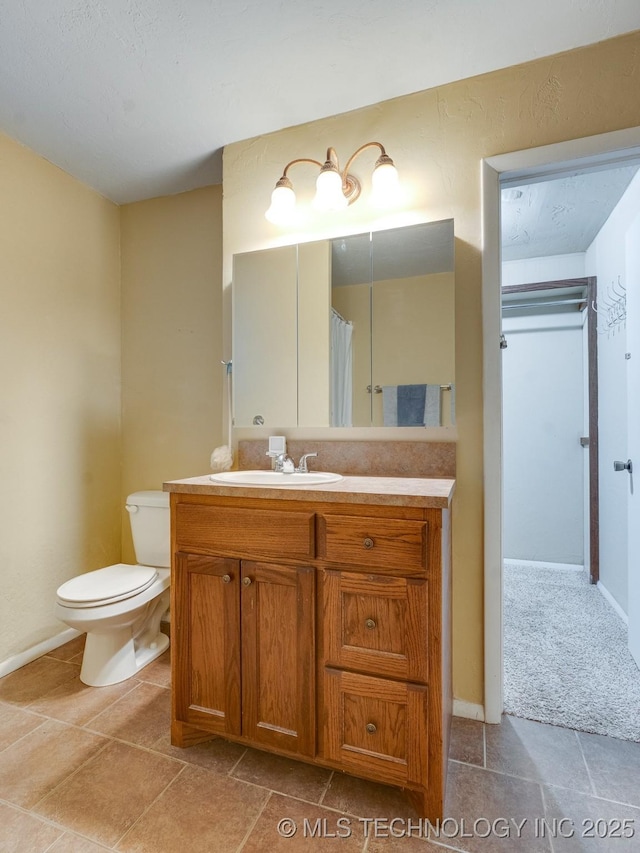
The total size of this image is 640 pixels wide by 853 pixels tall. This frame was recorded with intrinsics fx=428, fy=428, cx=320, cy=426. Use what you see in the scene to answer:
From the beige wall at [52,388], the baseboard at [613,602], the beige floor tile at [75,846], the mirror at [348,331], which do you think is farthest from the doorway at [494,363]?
the beige wall at [52,388]

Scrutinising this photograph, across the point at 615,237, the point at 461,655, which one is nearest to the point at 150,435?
the point at 461,655

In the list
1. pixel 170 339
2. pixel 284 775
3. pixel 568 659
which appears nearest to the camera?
pixel 284 775

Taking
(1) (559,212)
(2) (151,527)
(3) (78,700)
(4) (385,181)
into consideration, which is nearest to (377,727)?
(3) (78,700)

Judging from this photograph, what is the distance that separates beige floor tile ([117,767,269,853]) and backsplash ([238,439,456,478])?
41.9 inches

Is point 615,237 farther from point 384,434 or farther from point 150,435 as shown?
point 150,435

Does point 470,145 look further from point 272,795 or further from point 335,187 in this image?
point 272,795

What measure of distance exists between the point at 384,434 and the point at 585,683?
4.31 ft

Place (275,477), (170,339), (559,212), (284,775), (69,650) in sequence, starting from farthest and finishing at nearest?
(170,339)
(559,212)
(69,650)
(275,477)
(284,775)

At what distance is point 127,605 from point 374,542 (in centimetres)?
117

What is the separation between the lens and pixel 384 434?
172cm

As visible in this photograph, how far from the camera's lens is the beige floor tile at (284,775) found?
4.13 feet

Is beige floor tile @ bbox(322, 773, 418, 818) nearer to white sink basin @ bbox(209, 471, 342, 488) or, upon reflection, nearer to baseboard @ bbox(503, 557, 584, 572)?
white sink basin @ bbox(209, 471, 342, 488)

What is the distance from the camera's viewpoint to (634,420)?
179cm

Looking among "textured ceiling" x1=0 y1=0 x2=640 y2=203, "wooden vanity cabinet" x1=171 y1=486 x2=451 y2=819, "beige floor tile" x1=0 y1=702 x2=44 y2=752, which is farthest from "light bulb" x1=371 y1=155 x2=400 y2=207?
"beige floor tile" x1=0 y1=702 x2=44 y2=752
